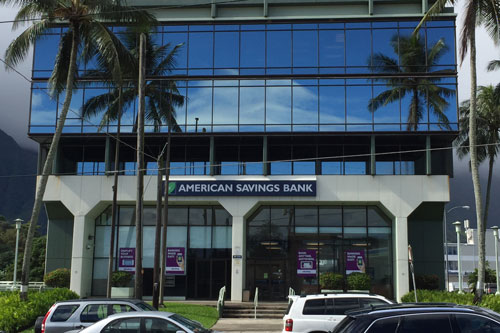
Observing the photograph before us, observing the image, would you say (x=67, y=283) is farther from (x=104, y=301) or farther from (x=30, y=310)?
(x=104, y=301)

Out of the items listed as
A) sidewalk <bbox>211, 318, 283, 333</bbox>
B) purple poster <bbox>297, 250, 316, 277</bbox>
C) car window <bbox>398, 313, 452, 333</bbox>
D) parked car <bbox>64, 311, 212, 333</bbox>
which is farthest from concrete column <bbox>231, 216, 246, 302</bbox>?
car window <bbox>398, 313, 452, 333</bbox>

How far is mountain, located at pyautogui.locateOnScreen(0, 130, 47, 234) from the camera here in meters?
168

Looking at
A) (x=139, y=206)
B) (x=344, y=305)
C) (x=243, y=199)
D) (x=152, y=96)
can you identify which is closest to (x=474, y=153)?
(x=344, y=305)

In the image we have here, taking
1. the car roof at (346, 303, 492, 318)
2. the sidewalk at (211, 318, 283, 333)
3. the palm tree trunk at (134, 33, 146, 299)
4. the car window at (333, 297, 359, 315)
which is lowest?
the sidewalk at (211, 318, 283, 333)

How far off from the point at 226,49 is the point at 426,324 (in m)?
28.2

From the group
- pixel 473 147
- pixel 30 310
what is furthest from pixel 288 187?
pixel 30 310

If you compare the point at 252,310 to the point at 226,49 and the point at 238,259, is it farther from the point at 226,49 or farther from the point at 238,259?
the point at 226,49

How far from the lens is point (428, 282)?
31672 millimetres

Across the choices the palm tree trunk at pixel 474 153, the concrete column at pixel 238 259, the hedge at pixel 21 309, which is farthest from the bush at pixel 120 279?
the palm tree trunk at pixel 474 153

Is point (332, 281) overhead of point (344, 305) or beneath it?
beneath

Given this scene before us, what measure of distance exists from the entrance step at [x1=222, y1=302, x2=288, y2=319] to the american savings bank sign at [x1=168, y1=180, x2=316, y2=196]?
6376 millimetres

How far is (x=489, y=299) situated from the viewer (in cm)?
2008

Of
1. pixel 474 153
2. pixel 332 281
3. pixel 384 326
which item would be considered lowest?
pixel 332 281

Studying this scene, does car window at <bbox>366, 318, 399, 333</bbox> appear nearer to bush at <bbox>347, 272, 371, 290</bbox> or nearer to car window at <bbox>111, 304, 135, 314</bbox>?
car window at <bbox>111, 304, 135, 314</bbox>
